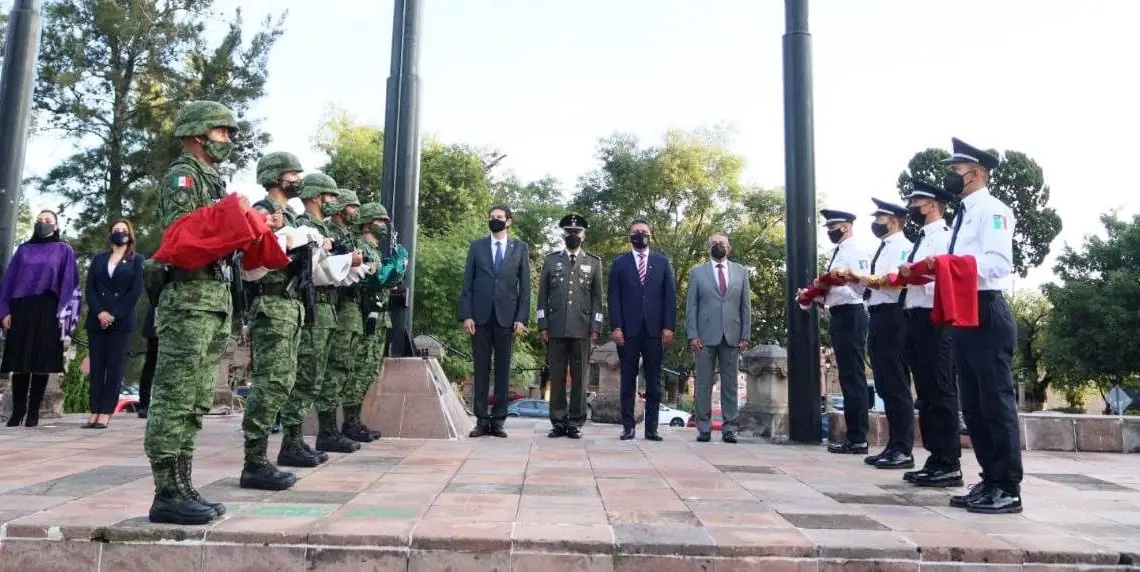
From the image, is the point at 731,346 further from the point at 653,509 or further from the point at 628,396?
the point at 653,509

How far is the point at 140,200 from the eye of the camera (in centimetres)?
2344

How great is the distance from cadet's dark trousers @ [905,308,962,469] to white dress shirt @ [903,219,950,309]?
0.08 metres

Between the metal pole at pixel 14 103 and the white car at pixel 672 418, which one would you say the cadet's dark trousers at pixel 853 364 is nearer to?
the metal pole at pixel 14 103

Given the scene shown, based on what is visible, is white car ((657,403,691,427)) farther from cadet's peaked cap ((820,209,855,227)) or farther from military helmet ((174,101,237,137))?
military helmet ((174,101,237,137))

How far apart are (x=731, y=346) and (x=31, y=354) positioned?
673 cm

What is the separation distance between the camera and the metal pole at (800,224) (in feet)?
25.7

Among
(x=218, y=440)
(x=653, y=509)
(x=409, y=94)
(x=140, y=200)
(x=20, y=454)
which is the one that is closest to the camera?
(x=653, y=509)

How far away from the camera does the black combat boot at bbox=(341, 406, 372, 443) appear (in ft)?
22.5

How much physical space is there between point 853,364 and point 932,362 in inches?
65.7

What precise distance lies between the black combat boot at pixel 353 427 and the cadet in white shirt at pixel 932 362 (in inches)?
168

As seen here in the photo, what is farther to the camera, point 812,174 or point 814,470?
point 812,174

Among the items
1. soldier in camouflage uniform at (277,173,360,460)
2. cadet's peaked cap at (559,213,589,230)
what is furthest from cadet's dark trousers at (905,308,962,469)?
soldier in camouflage uniform at (277,173,360,460)

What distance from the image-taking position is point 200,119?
3.91m

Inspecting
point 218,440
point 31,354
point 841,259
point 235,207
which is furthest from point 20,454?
point 841,259
